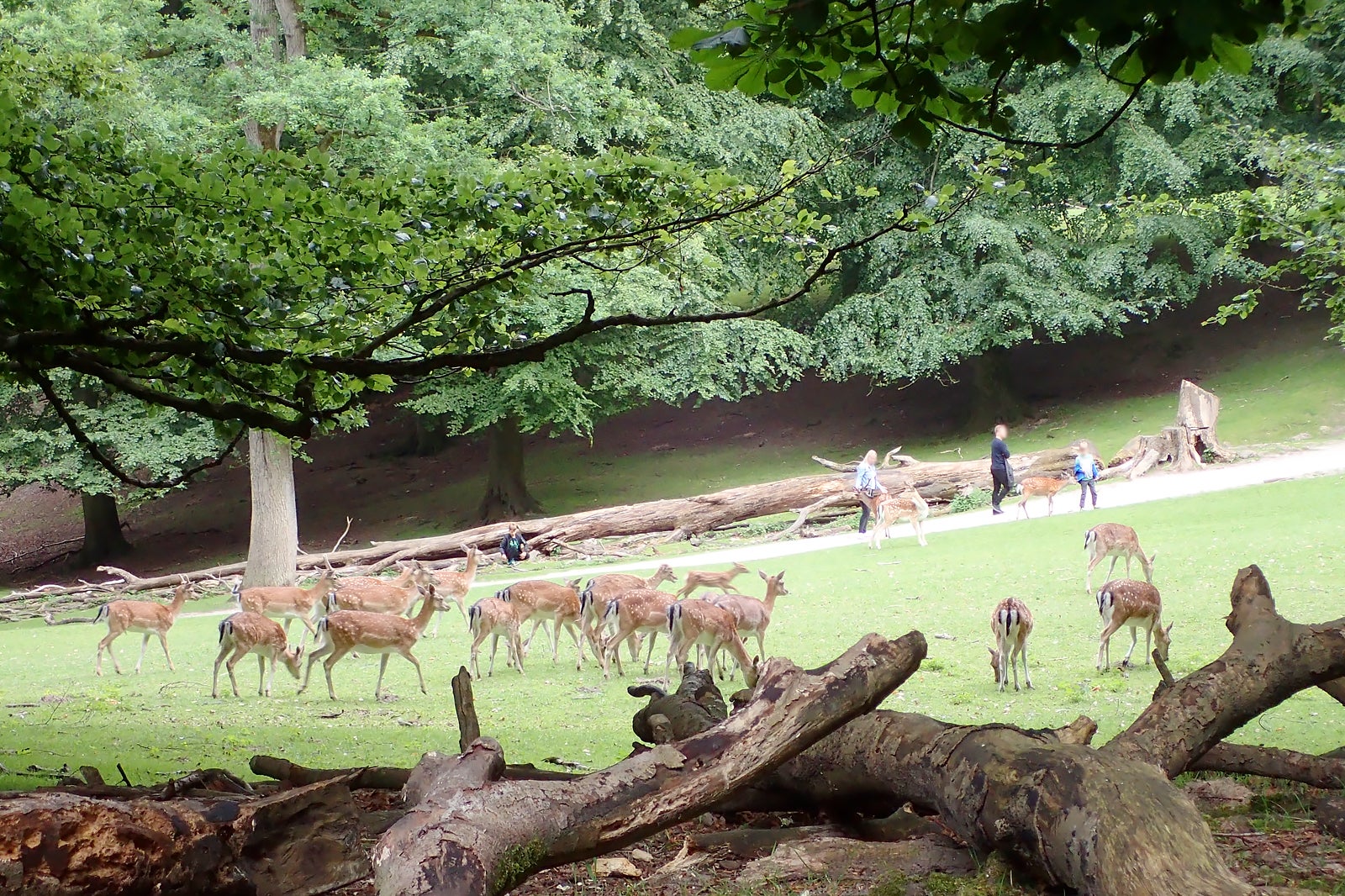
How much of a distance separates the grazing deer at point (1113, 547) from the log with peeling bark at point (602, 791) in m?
9.61

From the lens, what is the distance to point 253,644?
436 inches

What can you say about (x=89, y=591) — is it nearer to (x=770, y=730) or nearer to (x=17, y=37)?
(x=17, y=37)

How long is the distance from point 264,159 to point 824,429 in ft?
81.1

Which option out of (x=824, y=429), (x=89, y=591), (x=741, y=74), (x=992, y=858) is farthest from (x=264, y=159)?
(x=824, y=429)

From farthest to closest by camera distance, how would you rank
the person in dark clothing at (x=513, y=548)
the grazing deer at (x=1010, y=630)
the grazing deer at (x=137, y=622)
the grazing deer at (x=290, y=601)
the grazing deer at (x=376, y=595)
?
the person in dark clothing at (x=513, y=548), the grazing deer at (x=290, y=601), the grazing deer at (x=376, y=595), the grazing deer at (x=137, y=622), the grazing deer at (x=1010, y=630)

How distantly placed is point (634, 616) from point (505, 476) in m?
15.0

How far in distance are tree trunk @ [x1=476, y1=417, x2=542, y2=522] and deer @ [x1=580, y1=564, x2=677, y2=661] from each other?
13.2m

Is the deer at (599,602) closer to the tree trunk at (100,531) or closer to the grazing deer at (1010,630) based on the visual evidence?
the grazing deer at (1010,630)

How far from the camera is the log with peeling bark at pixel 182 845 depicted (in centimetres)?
293

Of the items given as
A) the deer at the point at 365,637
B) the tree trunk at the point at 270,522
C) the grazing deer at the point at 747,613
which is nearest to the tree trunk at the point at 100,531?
the tree trunk at the point at 270,522

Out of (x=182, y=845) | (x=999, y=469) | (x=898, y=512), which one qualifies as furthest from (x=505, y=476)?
(x=182, y=845)

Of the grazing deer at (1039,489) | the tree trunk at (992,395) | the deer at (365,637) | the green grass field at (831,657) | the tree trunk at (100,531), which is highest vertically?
the tree trunk at (992,395)

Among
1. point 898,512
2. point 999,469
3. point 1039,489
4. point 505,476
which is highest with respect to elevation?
point 505,476

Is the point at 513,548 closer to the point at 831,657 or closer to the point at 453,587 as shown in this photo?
the point at 453,587
